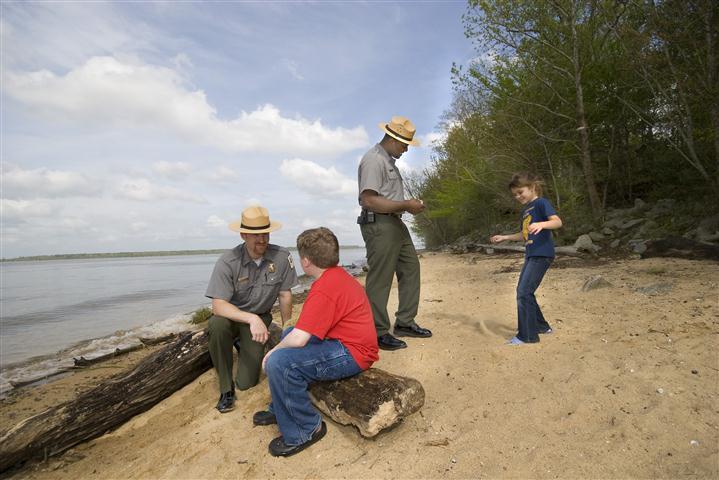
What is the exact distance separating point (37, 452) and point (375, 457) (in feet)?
9.87

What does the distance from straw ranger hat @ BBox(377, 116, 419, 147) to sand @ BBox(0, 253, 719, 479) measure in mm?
2196

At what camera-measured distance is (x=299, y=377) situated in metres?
2.76

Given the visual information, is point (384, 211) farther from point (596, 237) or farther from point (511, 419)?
point (596, 237)

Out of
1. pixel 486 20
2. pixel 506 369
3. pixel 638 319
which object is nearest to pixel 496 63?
pixel 486 20

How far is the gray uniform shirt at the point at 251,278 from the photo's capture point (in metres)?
3.69

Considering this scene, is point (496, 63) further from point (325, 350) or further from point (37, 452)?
point (37, 452)

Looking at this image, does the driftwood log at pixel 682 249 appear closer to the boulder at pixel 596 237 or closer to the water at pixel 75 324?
the boulder at pixel 596 237

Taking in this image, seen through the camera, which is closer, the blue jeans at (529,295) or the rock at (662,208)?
the blue jeans at (529,295)

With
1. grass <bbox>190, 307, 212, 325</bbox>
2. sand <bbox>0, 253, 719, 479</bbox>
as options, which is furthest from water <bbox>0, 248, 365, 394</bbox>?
sand <bbox>0, 253, 719, 479</bbox>

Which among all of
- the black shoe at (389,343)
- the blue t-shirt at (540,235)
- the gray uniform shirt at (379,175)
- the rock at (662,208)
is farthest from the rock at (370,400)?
the rock at (662,208)

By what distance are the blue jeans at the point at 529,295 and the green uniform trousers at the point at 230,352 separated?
2.61m

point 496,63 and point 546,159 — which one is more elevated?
point 496,63

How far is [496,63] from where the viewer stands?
15680 millimetres

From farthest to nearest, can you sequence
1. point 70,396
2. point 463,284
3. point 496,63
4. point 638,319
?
point 496,63
point 463,284
point 70,396
point 638,319
